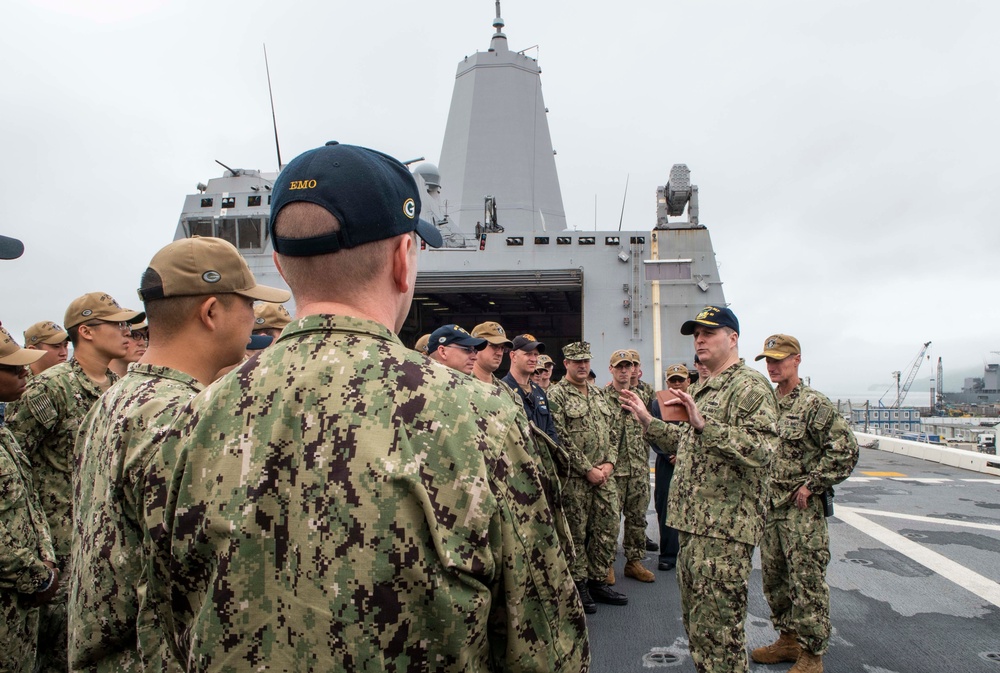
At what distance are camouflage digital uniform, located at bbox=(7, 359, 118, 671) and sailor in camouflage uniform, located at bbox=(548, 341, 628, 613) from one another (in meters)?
2.92

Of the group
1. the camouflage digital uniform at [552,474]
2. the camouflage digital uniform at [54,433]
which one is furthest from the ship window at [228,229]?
the camouflage digital uniform at [552,474]

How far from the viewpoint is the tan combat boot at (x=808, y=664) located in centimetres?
301

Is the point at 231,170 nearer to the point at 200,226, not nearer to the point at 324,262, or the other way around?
the point at 200,226

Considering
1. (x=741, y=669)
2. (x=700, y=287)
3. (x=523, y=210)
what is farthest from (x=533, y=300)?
(x=741, y=669)

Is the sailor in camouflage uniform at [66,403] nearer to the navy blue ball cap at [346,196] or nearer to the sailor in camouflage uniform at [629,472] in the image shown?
the navy blue ball cap at [346,196]

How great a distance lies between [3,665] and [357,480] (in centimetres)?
199

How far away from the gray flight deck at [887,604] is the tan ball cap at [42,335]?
3737 millimetres

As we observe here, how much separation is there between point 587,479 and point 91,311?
317 cm

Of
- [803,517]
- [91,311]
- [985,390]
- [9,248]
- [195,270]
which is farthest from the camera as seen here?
[985,390]

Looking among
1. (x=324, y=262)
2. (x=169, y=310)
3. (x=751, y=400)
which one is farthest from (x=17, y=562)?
(x=751, y=400)

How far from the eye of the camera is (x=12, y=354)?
2.55 meters

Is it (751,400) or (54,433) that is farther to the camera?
(54,433)

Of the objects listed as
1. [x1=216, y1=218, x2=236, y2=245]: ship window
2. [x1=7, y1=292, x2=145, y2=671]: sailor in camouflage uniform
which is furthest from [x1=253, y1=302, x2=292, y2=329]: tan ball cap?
[x1=216, y1=218, x2=236, y2=245]: ship window

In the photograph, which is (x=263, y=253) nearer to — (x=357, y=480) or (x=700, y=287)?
(x=700, y=287)
